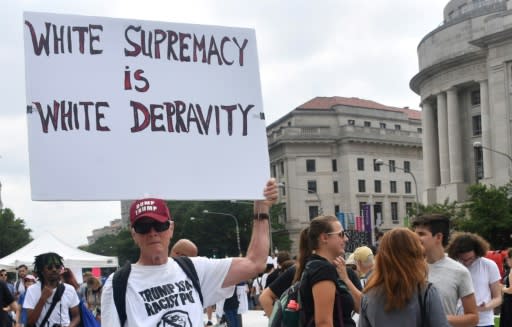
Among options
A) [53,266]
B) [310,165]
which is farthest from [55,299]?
[310,165]

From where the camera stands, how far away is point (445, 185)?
67500 millimetres

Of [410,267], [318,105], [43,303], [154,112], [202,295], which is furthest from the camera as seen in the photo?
[318,105]

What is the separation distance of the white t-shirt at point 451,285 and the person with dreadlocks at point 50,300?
3.77 meters

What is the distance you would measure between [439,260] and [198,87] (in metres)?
Answer: 2.38

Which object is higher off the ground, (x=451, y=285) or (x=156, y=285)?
(x=156, y=285)

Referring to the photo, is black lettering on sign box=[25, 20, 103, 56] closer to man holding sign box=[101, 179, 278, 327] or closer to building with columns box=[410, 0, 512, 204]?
man holding sign box=[101, 179, 278, 327]

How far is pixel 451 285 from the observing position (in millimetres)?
5293

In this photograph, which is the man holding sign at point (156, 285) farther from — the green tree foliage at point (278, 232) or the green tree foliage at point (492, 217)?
the green tree foliage at point (278, 232)

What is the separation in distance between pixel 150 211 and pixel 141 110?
671 mm

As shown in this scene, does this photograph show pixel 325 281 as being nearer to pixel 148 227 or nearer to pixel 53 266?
pixel 148 227

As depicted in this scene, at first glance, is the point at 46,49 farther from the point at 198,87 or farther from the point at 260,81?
the point at 260,81

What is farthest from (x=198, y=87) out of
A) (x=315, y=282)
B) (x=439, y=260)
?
(x=439, y=260)

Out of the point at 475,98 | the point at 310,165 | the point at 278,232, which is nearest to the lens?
the point at 475,98

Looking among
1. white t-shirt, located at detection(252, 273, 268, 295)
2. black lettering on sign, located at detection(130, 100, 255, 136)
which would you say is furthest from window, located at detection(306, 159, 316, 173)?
black lettering on sign, located at detection(130, 100, 255, 136)
